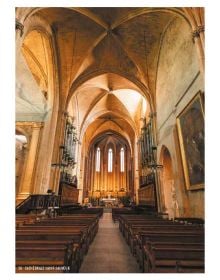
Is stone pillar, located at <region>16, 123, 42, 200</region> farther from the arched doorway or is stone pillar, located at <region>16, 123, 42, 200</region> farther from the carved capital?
the carved capital

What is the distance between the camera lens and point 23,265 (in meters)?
2.14

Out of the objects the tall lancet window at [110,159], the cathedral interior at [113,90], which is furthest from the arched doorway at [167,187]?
the tall lancet window at [110,159]

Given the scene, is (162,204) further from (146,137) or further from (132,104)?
(132,104)

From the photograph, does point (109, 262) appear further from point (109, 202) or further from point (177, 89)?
point (109, 202)

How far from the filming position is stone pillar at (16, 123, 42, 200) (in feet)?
33.1

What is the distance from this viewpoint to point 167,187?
1045cm

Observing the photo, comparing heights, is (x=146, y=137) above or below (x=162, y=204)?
above

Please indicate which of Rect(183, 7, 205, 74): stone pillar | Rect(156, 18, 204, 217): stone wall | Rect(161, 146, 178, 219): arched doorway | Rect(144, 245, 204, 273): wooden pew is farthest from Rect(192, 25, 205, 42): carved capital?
Rect(161, 146, 178, 219): arched doorway

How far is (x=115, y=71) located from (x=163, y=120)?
585cm

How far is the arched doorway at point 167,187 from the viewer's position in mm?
9894

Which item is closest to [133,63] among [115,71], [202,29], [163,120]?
[115,71]

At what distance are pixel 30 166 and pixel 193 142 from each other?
29.9ft

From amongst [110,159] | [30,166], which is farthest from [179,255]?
[110,159]

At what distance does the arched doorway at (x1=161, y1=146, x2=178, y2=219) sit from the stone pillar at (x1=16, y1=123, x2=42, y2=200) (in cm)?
768
